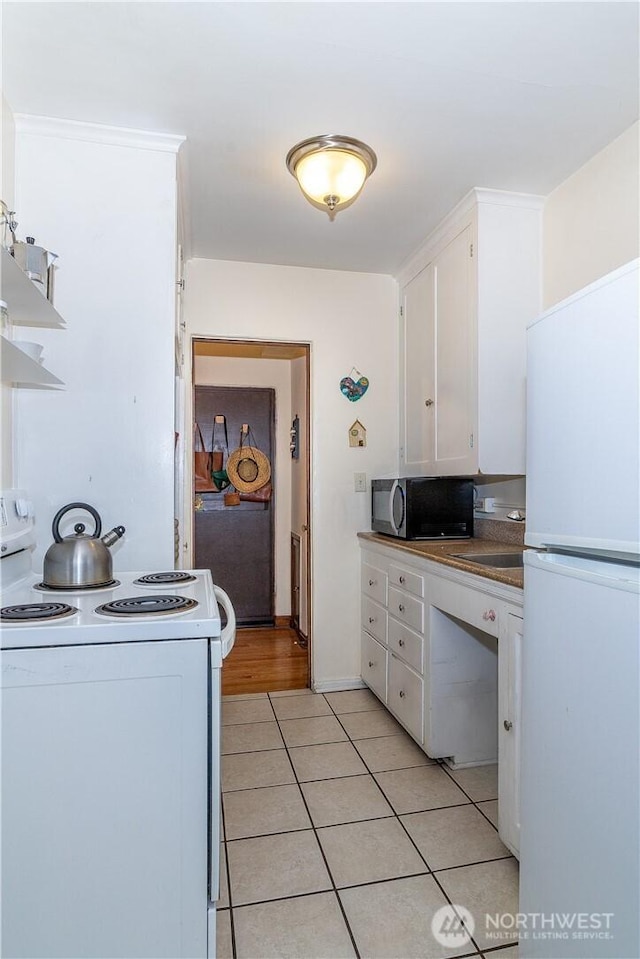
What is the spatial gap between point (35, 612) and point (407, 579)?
1.69 meters

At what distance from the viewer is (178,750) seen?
1.21m

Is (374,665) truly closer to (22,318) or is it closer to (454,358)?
(454,358)

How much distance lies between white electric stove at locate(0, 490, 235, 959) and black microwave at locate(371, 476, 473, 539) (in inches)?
66.1

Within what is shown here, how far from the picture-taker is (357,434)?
3.32 metres

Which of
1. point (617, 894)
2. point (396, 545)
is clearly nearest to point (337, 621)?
point (396, 545)

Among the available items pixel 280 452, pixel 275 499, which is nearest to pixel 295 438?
pixel 280 452

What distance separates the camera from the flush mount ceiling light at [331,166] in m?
1.98

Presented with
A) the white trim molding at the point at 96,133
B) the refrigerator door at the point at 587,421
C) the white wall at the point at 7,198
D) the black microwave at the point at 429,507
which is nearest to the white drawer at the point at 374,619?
the black microwave at the point at 429,507

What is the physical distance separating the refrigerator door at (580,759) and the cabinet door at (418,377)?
5.72 ft

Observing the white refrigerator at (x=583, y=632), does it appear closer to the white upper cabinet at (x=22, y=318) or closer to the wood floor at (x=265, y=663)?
the white upper cabinet at (x=22, y=318)

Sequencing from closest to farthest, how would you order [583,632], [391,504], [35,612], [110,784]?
[583,632] → [110,784] → [35,612] → [391,504]

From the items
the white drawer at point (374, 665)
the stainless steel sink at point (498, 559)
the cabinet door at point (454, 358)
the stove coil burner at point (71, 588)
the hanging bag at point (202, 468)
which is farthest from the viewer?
the hanging bag at point (202, 468)

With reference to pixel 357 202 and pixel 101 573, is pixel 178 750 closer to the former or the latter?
pixel 101 573

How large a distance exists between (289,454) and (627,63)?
3.40 metres
